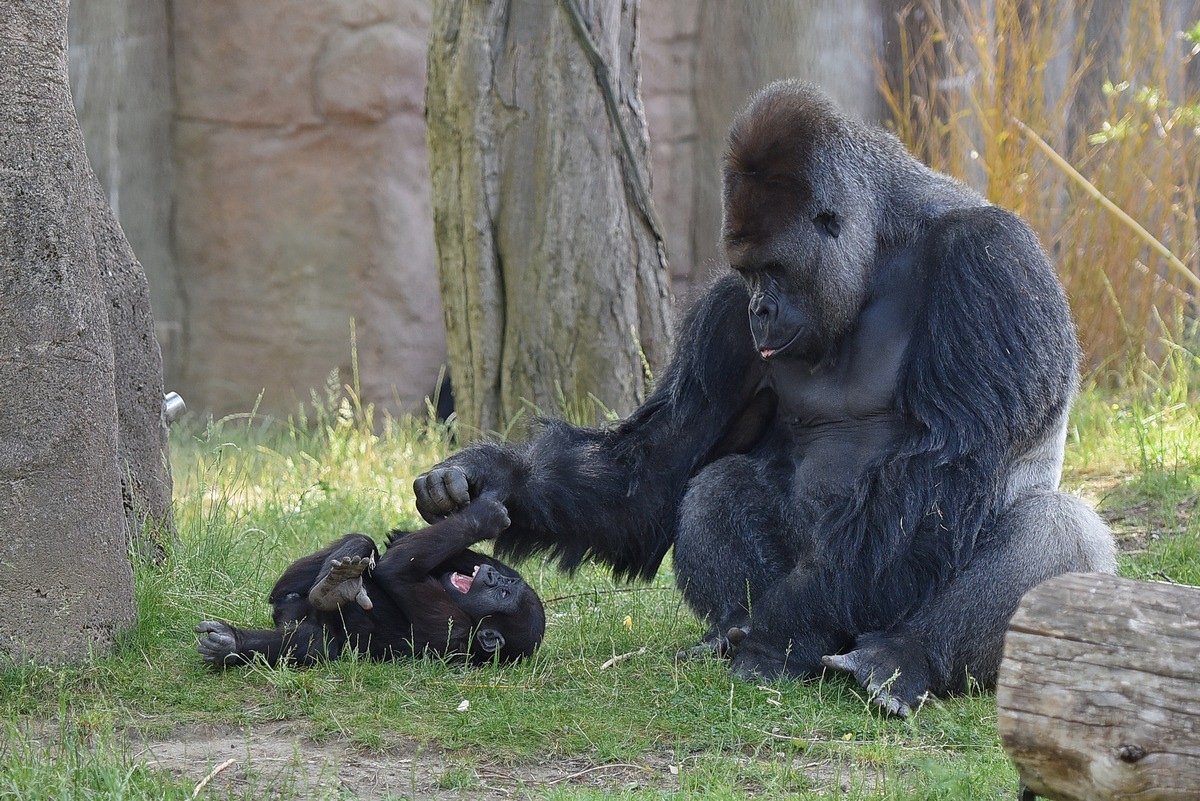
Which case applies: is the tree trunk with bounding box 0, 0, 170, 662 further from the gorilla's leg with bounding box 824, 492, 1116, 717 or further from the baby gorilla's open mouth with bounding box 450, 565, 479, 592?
the gorilla's leg with bounding box 824, 492, 1116, 717

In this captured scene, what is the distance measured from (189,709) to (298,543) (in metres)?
1.69

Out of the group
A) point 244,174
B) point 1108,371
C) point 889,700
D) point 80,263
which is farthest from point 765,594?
point 244,174

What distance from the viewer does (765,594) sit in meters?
3.41

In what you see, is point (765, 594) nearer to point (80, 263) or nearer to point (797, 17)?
point (80, 263)

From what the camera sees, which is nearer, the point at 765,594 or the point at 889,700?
the point at 889,700

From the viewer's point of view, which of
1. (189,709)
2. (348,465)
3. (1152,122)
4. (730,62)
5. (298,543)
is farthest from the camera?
(730,62)

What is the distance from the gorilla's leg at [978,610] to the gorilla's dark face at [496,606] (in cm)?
75

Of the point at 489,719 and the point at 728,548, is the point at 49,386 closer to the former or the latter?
the point at 489,719

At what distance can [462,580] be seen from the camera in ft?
11.2

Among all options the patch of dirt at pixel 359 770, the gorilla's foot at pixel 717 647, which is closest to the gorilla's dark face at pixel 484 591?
the gorilla's foot at pixel 717 647

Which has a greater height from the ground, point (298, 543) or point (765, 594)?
point (765, 594)

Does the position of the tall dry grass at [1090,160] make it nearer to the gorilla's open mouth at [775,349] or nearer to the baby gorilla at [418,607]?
the gorilla's open mouth at [775,349]

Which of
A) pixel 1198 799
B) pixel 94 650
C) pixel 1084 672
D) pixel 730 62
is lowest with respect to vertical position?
pixel 94 650

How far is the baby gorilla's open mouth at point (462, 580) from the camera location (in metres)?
3.39
